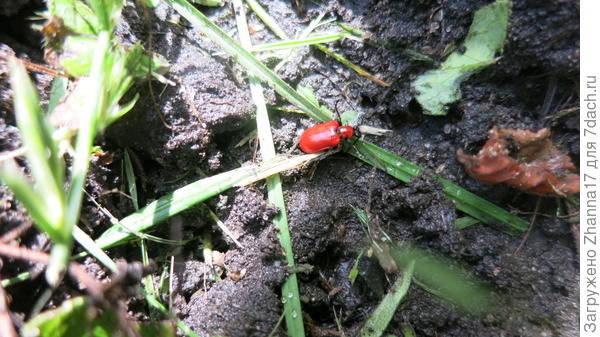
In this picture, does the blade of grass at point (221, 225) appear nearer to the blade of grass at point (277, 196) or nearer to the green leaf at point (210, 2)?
the blade of grass at point (277, 196)

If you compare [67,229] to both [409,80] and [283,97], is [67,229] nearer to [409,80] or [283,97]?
[283,97]

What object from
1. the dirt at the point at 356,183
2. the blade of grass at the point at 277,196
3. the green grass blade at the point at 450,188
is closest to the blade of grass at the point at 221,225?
the dirt at the point at 356,183

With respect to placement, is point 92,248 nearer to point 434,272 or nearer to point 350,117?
point 350,117

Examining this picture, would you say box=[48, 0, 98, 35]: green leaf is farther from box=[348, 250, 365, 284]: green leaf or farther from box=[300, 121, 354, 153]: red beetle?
box=[348, 250, 365, 284]: green leaf

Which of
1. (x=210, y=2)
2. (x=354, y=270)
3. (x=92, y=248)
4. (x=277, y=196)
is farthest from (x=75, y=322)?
(x=210, y=2)

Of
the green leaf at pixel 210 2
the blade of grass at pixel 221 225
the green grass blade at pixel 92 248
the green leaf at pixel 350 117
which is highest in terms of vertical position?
the green leaf at pixel 210 2

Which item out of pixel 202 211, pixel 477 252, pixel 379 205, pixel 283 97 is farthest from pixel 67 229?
pixel 477 252
